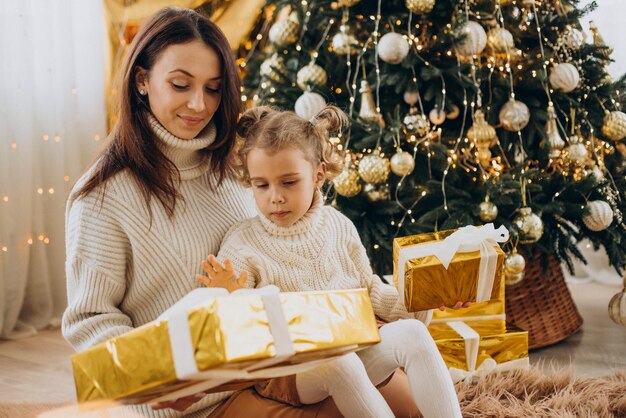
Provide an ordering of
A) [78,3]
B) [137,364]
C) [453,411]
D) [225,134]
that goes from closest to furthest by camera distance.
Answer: [137,364], [453,411], [225,134], [78,3]

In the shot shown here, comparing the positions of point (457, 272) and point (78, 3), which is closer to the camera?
point (457, 272)

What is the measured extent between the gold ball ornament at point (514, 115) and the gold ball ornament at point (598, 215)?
13.0 inches

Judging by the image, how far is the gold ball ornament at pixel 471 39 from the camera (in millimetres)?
2170

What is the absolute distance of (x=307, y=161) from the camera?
4.91ft

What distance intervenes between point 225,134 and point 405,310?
535 mm

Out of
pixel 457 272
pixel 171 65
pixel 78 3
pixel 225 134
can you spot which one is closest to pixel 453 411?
pixel 457 272

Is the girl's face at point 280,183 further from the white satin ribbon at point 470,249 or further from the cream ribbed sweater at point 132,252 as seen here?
the white satin ribbon at point 470,249

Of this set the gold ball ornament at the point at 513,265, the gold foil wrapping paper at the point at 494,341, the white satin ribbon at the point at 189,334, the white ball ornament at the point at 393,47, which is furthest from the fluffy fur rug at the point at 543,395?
the white ball ornament at the point at 393,47

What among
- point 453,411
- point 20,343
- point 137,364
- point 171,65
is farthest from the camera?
point 20,343

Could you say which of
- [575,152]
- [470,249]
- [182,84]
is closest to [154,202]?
[182,84]

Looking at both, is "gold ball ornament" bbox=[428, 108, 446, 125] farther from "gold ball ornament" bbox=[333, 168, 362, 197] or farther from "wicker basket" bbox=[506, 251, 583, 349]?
"wicker basket" bbox=[506, 251, 583, 349]

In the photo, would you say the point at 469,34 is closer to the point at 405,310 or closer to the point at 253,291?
the point at 405,310

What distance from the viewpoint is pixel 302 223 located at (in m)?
1.49

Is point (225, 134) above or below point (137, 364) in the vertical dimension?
above
